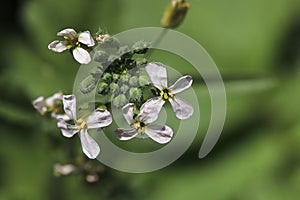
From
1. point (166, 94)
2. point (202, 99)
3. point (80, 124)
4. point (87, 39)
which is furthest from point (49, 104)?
point (202, 99)

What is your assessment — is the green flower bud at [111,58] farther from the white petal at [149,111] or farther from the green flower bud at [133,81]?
the white petal at [149,111]

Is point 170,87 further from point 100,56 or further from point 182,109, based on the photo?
point 100,56

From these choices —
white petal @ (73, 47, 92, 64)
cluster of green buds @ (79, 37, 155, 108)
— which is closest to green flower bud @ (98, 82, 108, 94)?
cluster of green buds @ (79, 37, 155, 108)

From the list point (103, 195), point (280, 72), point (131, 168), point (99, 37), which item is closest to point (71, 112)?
point (99, 37)

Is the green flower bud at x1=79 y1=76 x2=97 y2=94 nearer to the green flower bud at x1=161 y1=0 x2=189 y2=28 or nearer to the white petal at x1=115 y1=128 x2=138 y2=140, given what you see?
the white petal at x1=115 y1=128 x2=138 y2=140

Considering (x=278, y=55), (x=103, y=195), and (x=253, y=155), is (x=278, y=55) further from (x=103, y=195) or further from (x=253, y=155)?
(x=103, y=195)

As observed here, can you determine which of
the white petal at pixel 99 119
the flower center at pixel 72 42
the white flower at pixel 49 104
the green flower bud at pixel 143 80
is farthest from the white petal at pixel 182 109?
the white flower at pixel 49 104
